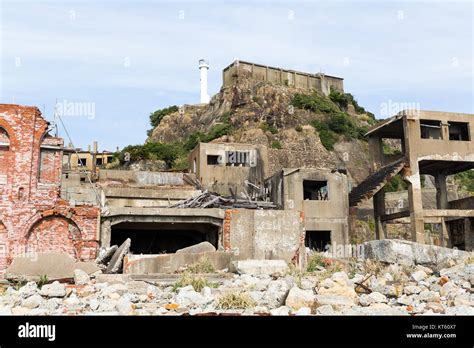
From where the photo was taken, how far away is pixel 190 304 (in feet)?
33.8

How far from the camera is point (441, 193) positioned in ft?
99.6

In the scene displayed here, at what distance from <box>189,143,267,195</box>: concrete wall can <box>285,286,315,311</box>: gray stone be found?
2116 centimetres

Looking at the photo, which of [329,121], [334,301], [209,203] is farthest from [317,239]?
[329,121]

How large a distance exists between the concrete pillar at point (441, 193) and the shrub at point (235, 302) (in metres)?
23.1

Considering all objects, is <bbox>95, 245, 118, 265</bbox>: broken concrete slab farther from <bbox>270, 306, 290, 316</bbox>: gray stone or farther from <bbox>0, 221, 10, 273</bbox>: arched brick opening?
<bbox>270, 306, 290, 316</bbox>: gray stone

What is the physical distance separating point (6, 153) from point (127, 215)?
18.3 ft

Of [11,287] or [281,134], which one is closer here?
[11,287]

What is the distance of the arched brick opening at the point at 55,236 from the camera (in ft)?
68.1

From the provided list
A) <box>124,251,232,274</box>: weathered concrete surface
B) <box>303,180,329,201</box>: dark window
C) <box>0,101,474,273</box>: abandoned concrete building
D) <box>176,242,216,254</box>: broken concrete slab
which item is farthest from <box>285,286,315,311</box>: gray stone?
<box>303,180,329,201</box>: dark window

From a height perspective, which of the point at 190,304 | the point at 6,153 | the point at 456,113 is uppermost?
the point at 456,113

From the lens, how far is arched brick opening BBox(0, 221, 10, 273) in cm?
2019

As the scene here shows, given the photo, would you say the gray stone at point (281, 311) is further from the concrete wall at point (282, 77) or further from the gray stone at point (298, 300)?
the concrete wall at point (282, 77)
